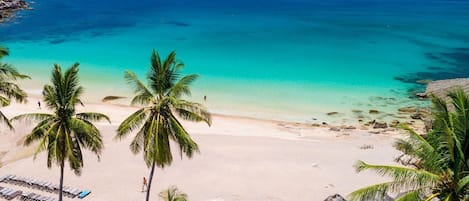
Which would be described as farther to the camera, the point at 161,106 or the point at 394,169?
the point at 161,106

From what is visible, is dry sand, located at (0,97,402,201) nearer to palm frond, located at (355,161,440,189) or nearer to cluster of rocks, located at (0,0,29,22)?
palm frond, located at (355,161,440,189)

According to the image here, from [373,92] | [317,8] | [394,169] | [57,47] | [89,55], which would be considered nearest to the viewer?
[394,169]

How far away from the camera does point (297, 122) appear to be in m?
34.9

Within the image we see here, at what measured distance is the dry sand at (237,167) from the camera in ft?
73.3

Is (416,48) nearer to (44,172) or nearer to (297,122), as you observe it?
(297,122)

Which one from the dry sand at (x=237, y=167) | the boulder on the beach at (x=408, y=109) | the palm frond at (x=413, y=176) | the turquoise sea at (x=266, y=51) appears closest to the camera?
the palm frond at (x=413, y=176)

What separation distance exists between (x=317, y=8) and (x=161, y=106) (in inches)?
3738

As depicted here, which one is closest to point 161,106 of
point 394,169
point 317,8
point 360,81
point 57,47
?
point 394,169

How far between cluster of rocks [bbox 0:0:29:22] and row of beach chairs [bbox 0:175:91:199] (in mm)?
62675

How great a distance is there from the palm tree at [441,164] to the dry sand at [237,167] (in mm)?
10618

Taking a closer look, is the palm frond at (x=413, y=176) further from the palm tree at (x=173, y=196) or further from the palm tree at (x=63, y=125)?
the palm tree at (x=63, y=125)

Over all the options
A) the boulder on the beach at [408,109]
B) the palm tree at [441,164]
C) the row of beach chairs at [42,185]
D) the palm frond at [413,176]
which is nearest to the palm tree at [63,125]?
the row of beach chairs at [42,185]

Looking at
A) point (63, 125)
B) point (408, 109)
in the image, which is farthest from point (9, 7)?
point (63, 125)

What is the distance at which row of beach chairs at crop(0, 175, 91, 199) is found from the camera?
69.7 feet
